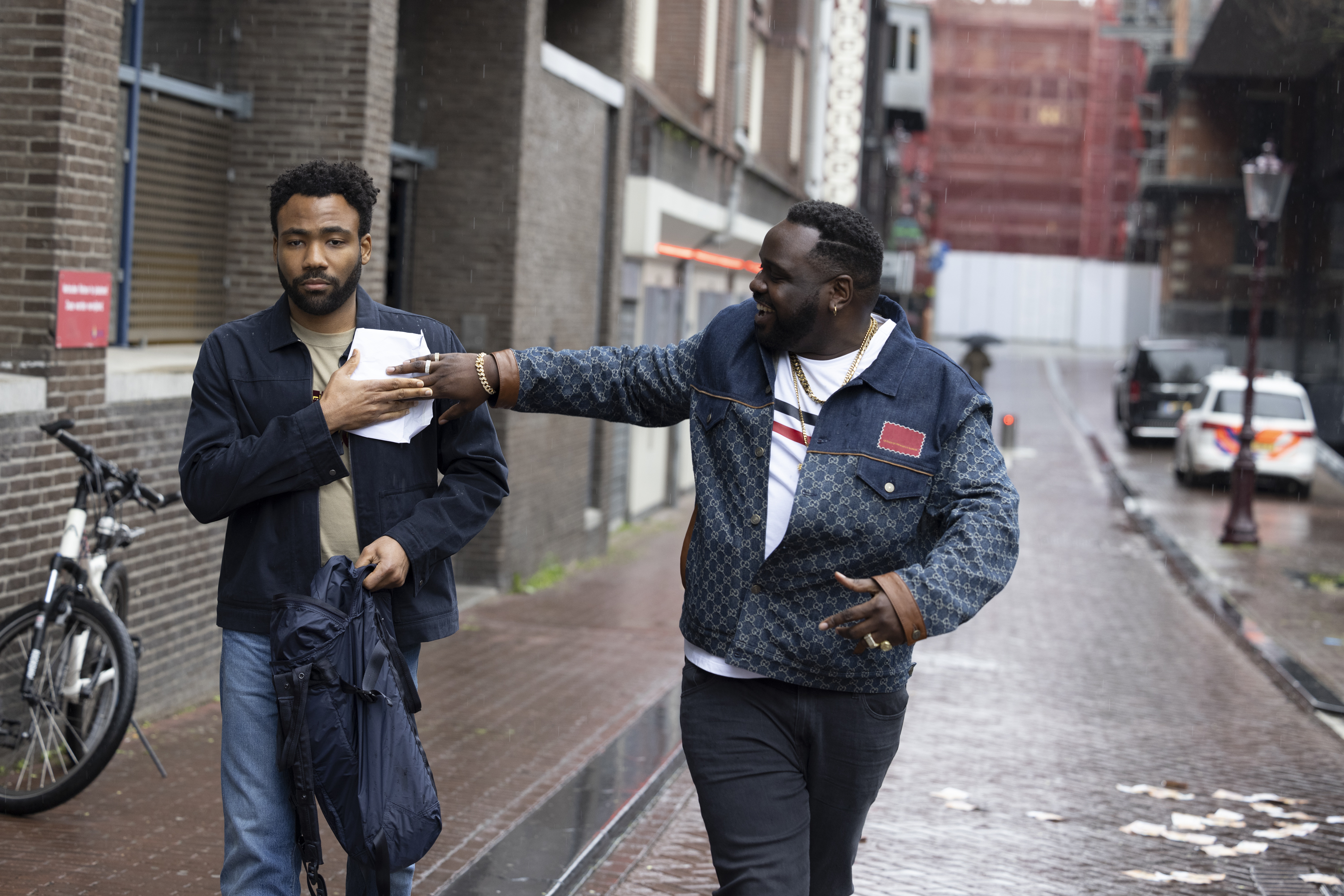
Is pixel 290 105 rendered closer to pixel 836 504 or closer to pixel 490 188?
pixel 490 188

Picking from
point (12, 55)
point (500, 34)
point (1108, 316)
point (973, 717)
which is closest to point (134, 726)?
point (12, 55)

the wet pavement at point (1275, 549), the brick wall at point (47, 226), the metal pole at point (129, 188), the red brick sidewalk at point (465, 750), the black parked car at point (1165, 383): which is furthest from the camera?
the black parked car at point (1165, 383)

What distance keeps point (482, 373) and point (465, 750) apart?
13.1 ft

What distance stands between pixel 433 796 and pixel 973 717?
232 inches

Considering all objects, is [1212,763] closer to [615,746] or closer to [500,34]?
[615,746]

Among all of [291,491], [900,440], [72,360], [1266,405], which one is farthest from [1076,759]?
[1266,405]

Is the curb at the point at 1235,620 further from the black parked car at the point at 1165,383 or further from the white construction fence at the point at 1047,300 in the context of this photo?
the white construction fence at the point at 1047,300

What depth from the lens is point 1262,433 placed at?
2350 centimetres

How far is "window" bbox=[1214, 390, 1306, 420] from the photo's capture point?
23734mm

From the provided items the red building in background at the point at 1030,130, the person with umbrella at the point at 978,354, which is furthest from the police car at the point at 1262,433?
the red building in background at the point at 1030,130

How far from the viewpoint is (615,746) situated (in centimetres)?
735

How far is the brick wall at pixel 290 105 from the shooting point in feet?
29.9

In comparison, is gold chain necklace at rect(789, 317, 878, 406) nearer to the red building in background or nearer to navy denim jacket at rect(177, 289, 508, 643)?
navy denim jacket at rect(177, 289, 508, 643)

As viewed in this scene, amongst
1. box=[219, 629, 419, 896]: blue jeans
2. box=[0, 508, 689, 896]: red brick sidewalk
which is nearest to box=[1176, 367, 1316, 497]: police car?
box=[0, 508, 689, 896]: red brick sidewalk
